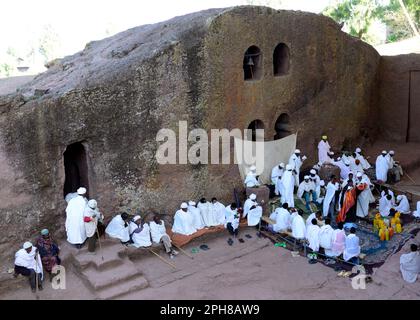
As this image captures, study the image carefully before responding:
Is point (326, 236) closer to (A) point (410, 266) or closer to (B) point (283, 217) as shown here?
(B) point (283, 217)

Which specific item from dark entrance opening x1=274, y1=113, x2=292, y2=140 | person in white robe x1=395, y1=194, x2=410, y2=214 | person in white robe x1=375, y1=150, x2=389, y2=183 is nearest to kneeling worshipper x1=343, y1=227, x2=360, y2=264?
person in white robe x1=395, y1=194, x2=410, y2=214

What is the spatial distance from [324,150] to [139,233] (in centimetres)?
713

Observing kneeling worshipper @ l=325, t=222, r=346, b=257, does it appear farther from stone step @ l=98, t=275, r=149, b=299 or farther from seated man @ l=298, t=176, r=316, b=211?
stone step @ l=98, t=275, r=149, b=299

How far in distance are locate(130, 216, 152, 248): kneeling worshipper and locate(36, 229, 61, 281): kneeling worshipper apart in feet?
5.79

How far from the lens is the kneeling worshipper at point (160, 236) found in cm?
1071

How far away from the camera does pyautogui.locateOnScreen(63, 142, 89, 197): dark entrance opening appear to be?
1103 cm

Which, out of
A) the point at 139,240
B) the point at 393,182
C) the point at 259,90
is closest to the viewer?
the point at 139,240

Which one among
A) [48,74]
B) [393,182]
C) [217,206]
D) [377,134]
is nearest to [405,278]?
[217,206]

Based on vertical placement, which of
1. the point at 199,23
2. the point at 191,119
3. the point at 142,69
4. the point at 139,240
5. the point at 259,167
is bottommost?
the point at 139,240

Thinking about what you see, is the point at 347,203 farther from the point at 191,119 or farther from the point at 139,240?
the point at 139,240

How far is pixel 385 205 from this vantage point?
492 inches

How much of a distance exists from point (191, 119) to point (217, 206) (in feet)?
7.80

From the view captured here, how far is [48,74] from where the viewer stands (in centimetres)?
1357

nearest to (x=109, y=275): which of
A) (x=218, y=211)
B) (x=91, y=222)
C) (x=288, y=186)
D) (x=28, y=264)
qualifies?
(x=91, y=222)
